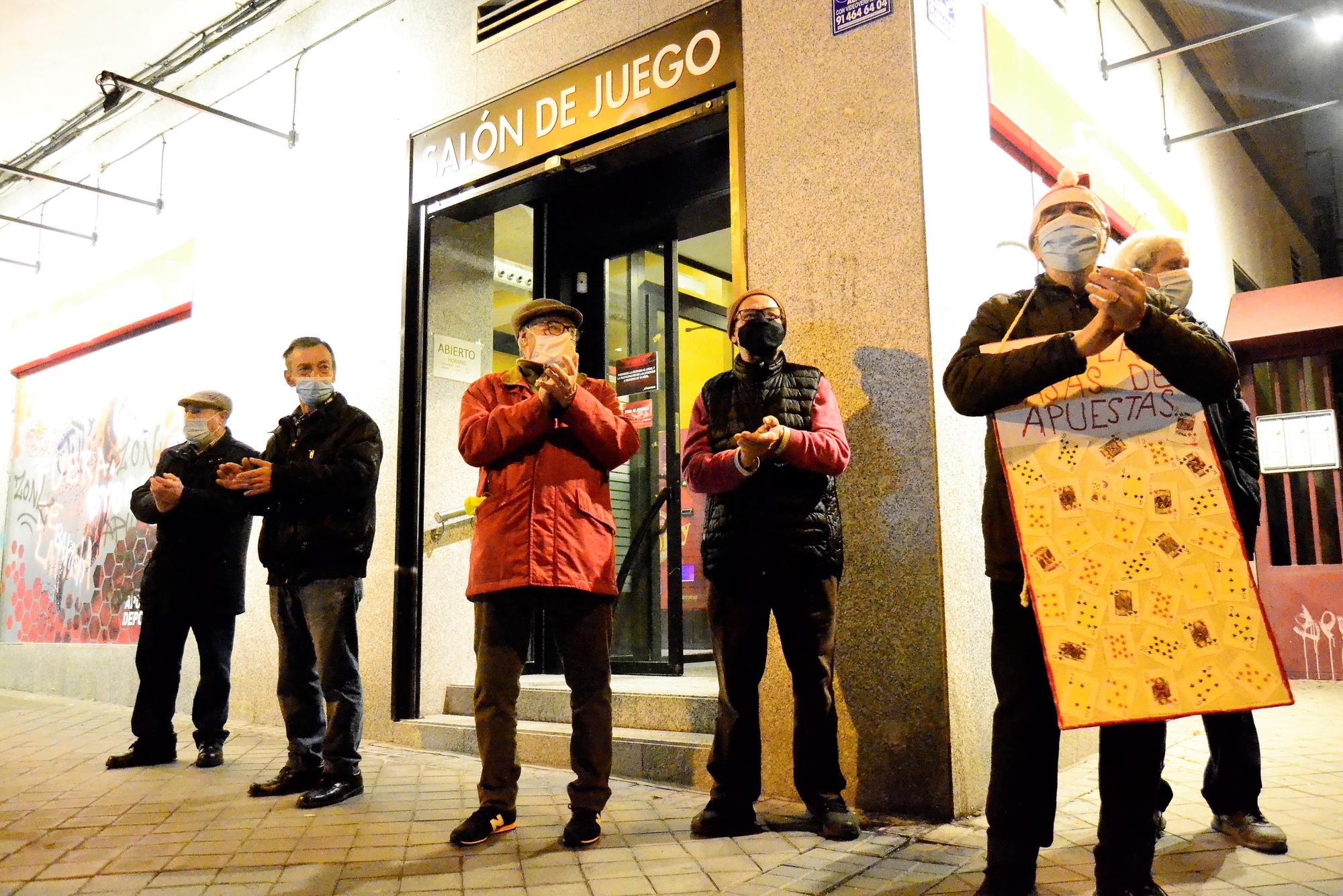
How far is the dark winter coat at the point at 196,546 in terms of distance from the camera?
496 centimetres

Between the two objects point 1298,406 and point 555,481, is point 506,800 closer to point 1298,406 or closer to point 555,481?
point 555,481

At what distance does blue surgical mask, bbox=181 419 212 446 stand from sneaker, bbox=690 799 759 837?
328 cm

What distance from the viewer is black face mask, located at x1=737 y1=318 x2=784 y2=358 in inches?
140

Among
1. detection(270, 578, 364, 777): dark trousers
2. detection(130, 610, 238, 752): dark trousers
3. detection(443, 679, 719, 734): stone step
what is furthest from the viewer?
detection(130, 610, 238, 752): dark trousers

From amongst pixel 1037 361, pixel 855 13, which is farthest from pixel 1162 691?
pixel 855 13

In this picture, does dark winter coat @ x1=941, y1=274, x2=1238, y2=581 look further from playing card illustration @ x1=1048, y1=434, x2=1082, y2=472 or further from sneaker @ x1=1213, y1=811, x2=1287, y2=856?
sneaker @ x1=1213, y1=811, x2=1287, y2=856

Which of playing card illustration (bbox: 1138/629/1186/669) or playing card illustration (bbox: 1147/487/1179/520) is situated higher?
playing card illustration (bbox: 1147/487/1179/520)

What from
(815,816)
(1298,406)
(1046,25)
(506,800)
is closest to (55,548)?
(506,800)

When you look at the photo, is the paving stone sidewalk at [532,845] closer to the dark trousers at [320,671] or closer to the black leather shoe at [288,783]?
the black leather shoe at [288,783]

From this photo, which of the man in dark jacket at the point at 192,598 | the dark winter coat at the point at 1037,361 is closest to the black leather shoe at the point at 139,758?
the man in dark jacket at the point at 192,598

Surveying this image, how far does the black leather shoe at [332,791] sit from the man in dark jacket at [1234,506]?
9.74ft

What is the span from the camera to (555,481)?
136 inches

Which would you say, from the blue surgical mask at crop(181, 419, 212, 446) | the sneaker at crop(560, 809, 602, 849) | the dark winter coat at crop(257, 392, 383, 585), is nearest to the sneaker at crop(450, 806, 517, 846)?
the sneaker at crop(560, 809, 602, 849)

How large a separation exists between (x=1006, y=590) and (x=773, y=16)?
302 centimetres
